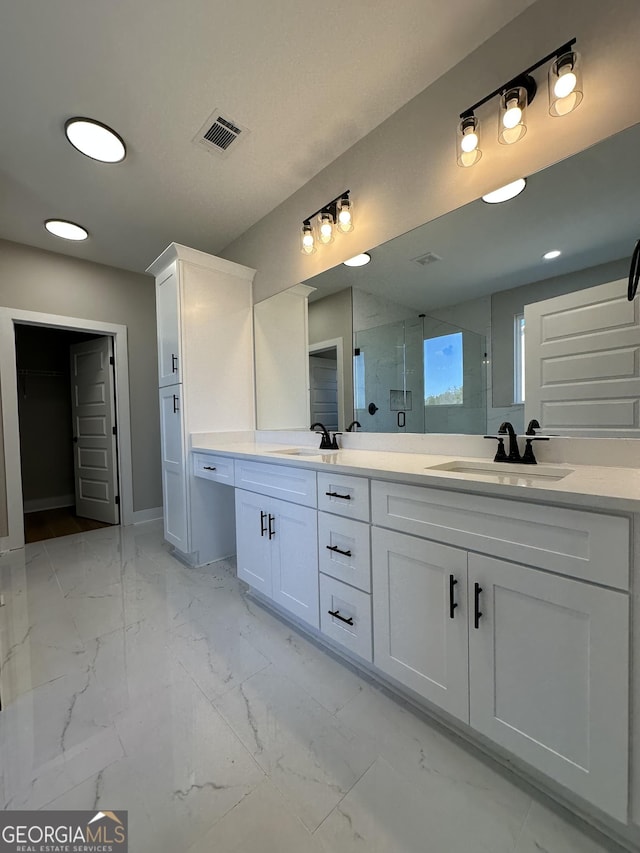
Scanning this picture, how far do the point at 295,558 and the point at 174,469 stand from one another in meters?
1.45

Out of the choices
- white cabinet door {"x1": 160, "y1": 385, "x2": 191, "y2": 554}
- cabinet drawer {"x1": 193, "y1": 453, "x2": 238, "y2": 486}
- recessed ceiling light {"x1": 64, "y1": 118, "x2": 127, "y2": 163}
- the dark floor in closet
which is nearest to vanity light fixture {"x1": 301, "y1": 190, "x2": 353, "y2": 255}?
recessed ceiling light {"x1": 64, "y1": 118, "x2": 127, "y2": 163}

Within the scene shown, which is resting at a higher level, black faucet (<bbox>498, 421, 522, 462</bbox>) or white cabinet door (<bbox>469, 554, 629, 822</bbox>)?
black faucet (<bbox>498, 421, 522, 462</bbox>)

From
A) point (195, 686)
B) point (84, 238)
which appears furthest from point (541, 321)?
point (84, 238)

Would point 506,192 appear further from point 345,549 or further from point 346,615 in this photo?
point 346,615

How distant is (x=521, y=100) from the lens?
4.18ft

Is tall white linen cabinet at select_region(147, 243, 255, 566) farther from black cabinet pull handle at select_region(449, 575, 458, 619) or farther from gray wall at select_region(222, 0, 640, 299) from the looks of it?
black cabinet pull handle at select_region(449, 575, 458, 619)

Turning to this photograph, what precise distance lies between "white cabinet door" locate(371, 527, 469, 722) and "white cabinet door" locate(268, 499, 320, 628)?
0.34 m

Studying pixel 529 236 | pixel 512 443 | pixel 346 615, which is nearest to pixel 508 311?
pixel 529 236

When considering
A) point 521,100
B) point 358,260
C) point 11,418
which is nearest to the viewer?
point 521,100

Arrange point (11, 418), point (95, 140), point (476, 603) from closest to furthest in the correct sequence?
point (476, 603) → point (95, 140) → point (11, 418)

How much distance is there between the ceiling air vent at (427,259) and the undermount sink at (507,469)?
0.99 metres

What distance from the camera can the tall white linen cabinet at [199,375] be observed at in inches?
96.4

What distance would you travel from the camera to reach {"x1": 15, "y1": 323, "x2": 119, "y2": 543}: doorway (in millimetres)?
3547

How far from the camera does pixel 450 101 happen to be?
4.97 feet
